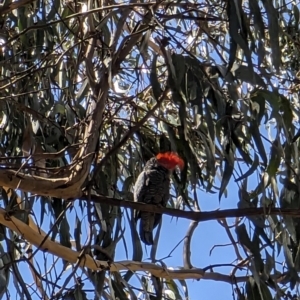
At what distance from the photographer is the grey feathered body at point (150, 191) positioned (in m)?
2.46

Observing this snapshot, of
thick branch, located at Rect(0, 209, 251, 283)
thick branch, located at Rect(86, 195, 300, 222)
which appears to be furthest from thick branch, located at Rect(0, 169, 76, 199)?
thick branch, located at Rect(0, 209, 251, 283)

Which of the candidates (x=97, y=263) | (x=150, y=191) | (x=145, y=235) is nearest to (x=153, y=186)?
(x=150, y=191)

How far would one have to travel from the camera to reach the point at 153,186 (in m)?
2.60

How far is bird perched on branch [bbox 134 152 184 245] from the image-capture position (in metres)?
2.46

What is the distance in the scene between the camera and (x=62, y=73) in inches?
93.7

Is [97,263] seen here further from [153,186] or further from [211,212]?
[153,186]

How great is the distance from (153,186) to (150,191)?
0.03 metres

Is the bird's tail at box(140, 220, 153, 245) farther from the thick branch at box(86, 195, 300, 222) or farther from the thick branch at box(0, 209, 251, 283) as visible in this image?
the thick branch at box(86, 195, 300, 222)

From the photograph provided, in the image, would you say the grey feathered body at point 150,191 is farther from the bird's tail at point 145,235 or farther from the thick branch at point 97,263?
the thick branch at point 97,263

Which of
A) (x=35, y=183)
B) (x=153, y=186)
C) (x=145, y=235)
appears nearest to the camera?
(x=35, y=183)

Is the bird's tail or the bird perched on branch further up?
the bird perched on branch

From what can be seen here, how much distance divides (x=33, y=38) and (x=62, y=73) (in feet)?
0.50

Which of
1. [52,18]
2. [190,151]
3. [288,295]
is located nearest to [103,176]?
[190,151]

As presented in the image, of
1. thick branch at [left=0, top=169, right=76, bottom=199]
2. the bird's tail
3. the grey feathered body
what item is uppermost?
the grey feathered body
